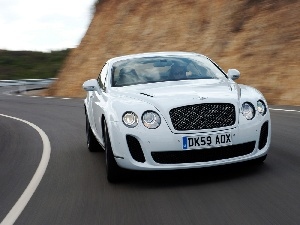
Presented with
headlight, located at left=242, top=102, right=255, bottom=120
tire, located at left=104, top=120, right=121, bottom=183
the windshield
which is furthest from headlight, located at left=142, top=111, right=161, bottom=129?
the windshield

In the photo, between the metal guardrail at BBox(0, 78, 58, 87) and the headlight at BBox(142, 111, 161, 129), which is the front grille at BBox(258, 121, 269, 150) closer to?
the headlight at BBox(142, 111, 161, 129)

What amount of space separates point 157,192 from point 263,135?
144 centimetres

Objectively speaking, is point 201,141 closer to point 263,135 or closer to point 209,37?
point 263,135

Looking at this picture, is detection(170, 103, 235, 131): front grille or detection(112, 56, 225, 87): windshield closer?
detection(170, 103, 235, 131): front grille

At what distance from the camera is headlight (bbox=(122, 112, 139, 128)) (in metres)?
6.56

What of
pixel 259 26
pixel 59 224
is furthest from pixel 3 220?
pixel 259 26

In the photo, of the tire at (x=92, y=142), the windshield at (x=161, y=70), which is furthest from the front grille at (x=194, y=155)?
the tire at (x=92, y=142)

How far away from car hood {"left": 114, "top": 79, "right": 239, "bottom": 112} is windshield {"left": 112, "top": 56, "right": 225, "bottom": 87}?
0.97 ft

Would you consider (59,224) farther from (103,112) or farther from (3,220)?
(103,112)

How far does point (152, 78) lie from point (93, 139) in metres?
2.02

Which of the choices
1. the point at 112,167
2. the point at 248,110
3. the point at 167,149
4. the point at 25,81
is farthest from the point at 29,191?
the point at 25,81

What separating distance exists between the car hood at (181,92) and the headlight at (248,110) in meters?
0.13

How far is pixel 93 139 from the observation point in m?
9.57

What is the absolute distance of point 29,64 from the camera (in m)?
81.0
